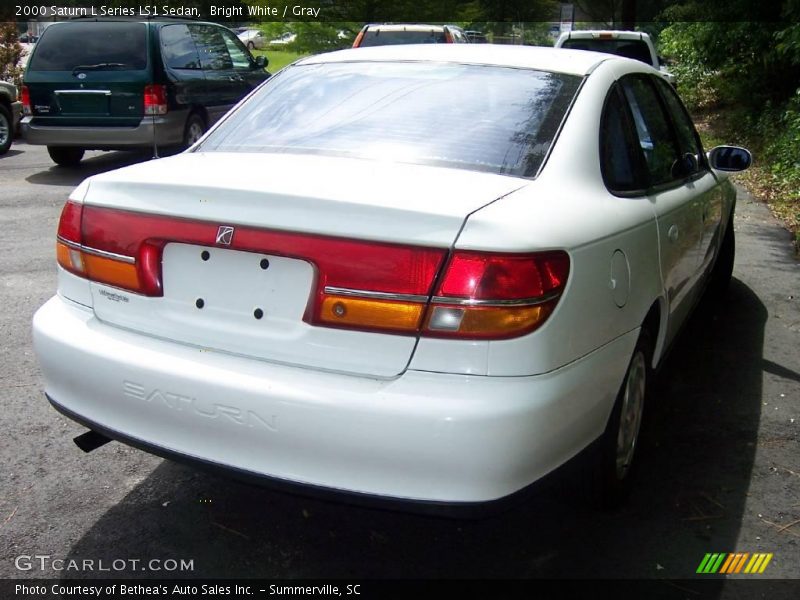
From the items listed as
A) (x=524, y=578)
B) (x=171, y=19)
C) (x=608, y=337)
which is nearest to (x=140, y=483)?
(x=524, y=578)

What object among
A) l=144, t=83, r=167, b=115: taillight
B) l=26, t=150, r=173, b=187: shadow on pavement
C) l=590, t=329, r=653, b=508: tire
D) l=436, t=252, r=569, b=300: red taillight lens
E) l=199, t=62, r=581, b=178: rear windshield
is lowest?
l=26, t=150, r=173, b=187: shadow on pavement

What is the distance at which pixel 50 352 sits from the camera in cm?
292

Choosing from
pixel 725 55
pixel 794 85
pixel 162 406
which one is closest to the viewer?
pixel 162 406

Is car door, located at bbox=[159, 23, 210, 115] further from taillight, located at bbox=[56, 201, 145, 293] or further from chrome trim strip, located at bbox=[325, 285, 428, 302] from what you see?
chrome trim strip, located at bbox=[325, 285, 428, 302]

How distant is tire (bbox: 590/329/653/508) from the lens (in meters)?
3.09

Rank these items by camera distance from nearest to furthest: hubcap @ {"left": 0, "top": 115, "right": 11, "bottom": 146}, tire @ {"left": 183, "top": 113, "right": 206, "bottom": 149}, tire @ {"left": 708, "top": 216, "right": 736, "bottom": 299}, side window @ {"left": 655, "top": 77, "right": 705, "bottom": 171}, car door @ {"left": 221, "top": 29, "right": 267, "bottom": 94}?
side window @ {"left": 655, "top": 77, "right": 705, "bottom": 171}
tire @ {"left": 708, "top": 216, "right": 736, "bottom": 299}
tire @ {"left": 183, "top": 113, "right": 206, "bottom": 149}
car door @ {"left": 221, "top": 29, "right": 267, "bottom": 94}
hubcap @ {"left": 0, "top": 115, "right": 11, "bottom": 146}

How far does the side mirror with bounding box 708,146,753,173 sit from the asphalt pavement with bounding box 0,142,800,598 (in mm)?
1171

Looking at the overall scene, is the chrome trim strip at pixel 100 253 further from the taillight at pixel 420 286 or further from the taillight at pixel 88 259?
the taillight at pixel 420 286

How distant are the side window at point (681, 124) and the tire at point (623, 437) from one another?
4.60 feet

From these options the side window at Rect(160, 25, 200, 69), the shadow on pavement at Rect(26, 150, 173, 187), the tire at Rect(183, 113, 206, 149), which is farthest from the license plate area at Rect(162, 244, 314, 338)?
the tire at Rect(183, 113, 206, 149)

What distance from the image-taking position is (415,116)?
10.6 feet

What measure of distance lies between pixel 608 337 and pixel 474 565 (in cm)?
88

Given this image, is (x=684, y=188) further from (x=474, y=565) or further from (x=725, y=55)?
(x=725, y=55)

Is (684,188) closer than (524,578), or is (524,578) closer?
(524,578)
